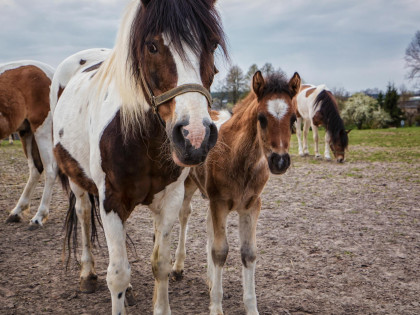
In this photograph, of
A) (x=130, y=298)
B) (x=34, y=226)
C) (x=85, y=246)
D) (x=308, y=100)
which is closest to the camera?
(x=130, y=298)

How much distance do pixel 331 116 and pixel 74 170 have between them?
9523 millimetres

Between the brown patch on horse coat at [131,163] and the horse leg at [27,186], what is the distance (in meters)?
3.83

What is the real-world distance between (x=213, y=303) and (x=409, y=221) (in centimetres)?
392

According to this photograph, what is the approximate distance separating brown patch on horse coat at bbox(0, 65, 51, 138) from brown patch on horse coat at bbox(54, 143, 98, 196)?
7.67 feet

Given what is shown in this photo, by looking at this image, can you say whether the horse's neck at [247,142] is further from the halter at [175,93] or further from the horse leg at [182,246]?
the halter at [175,93]

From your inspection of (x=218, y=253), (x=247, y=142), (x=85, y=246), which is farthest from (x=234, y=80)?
(x=85, y=246)

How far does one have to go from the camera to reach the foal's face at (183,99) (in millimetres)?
1709

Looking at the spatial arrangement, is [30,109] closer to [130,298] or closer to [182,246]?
[182,246]

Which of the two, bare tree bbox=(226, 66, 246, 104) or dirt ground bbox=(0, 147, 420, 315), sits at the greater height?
bare tree bbox=(226, 66, 246, 104)

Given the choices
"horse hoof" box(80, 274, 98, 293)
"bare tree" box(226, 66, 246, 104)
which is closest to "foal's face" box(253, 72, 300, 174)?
"bare tree" box(226, 66, 246, 104)

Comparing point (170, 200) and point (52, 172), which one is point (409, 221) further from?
point (52, 172)

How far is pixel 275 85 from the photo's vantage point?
122 inches

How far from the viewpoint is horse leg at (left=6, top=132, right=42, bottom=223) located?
5402 millimetres

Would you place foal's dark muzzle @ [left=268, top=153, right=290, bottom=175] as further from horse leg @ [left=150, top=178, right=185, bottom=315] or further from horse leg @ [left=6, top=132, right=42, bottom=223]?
horse leg @ [left=6, top=132, right=42, bottom=223]
